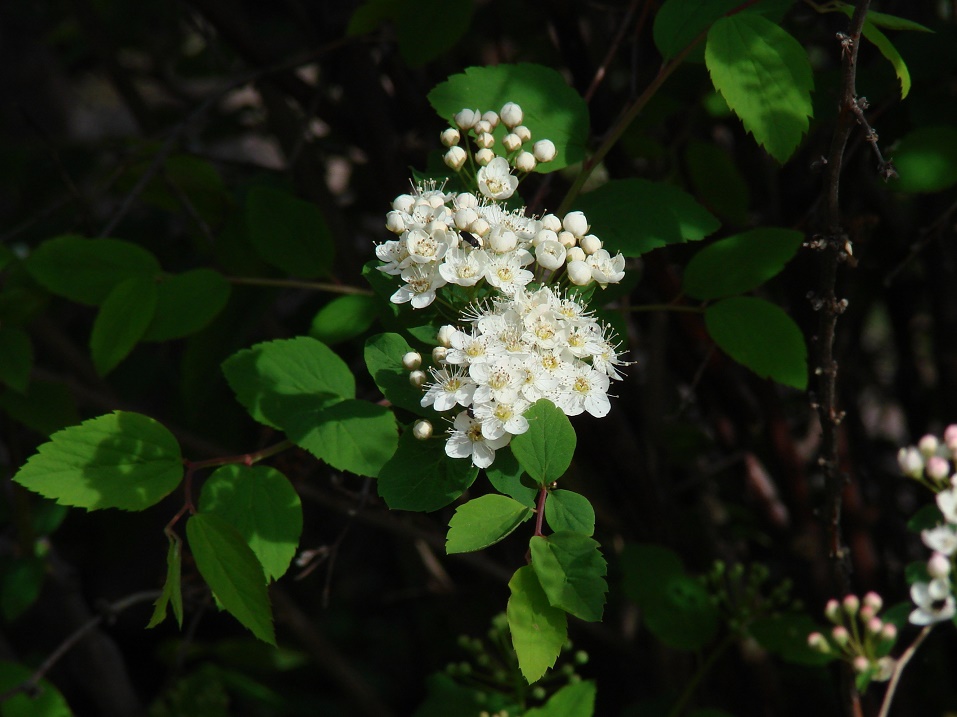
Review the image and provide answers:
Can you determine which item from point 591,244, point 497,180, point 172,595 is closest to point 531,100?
point 497,180

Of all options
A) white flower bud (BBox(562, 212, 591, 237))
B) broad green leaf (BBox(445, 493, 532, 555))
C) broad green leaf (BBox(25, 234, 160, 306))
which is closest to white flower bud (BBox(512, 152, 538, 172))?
white flower bud (BBox(562, 212, 591, 237))

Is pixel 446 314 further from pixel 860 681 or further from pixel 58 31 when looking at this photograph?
pixel 58 31

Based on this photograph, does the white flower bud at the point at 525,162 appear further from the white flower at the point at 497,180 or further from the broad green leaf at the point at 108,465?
the broad green leaf at the point at 108,465

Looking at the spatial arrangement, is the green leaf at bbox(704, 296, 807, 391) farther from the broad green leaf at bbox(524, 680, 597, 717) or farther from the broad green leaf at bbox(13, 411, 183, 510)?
the broad green leaf at bbox(13, 411, 183, 510)

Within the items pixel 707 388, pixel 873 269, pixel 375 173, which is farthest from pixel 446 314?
pixel 873 269

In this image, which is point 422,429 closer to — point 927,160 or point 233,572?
point 233,572

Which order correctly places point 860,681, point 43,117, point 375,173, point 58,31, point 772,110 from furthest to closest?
point 43,117, point 58,31, point 375,173, point 860,681, point 772,110

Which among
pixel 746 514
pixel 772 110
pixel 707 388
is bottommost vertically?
pixel 746 514
